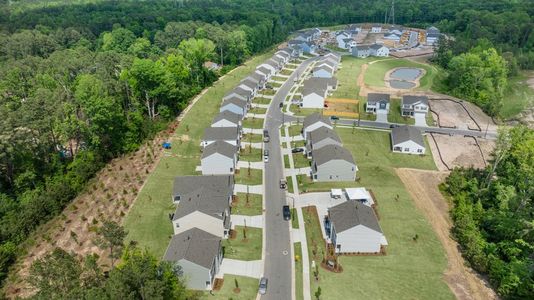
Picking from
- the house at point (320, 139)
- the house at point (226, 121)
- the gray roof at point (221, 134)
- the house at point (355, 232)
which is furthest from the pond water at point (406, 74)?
the house at point (355, 232)

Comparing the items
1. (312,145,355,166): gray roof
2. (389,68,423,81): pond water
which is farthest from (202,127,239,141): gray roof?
(389,68,423,81): pond water

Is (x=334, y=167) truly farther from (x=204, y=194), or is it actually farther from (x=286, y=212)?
(x=204, y=194)

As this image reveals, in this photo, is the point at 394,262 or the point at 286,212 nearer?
the point at 394,262

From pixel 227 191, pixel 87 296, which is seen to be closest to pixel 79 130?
pixel 227 191

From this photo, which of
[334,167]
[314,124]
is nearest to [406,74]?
[314,124]

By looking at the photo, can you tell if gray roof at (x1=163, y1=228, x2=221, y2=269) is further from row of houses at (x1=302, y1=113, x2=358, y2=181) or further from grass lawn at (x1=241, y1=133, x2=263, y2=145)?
grass lawn at (x1=241, y1=133, x2=263, y2=145)

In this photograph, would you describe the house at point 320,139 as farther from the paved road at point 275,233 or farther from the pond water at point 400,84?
the pond water at point 400,84
